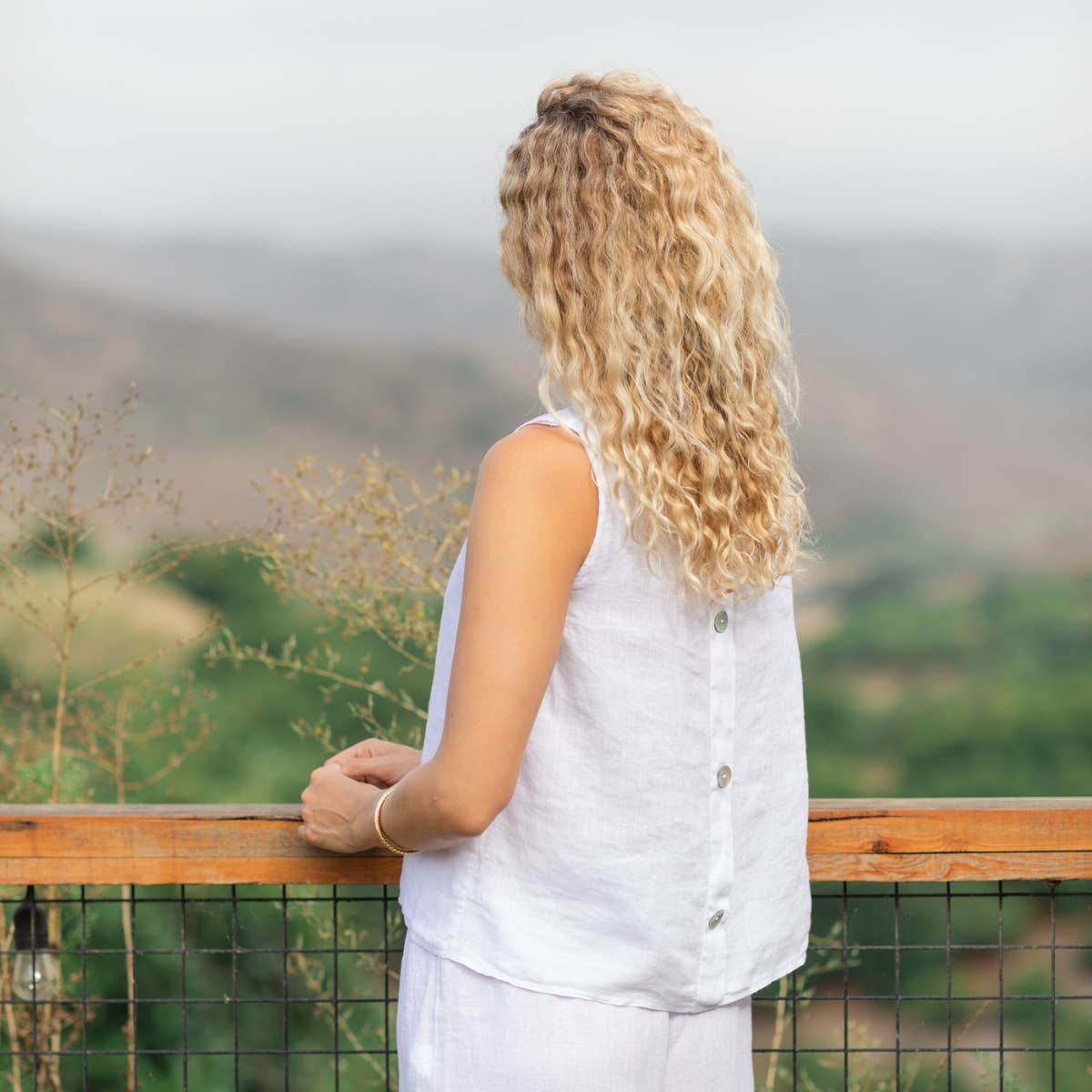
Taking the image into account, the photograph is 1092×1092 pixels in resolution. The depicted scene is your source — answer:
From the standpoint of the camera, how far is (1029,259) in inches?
764

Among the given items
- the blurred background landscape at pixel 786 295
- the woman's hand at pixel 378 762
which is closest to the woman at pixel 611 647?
the woman's hand at pixel 378 762

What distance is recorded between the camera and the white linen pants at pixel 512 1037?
104 cm

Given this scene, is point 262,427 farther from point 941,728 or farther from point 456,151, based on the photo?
point 941,728

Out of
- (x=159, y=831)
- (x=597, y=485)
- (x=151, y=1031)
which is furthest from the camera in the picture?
(x=151, y=1031)

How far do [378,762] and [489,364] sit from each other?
19094 millimetres

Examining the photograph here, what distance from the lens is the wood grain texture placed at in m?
1.37

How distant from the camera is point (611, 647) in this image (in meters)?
1.03

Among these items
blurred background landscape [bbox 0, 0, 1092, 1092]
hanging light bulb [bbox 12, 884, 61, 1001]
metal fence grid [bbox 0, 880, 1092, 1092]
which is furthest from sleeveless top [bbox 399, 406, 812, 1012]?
blurred background landscape [bbox 0, 0, 1092, 1092]

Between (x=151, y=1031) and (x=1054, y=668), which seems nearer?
(x=151, y=1031)

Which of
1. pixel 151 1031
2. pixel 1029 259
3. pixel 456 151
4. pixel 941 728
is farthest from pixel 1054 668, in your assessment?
pixel 151 1031

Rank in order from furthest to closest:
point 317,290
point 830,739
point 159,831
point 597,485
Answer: point 317,290 < point 830,739 < point 159,831 < point 597,485

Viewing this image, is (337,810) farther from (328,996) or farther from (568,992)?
(328,996)

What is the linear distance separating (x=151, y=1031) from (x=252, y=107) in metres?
15.4

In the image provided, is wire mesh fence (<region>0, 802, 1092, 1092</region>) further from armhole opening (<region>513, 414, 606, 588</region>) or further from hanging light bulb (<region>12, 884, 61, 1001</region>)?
armhole opening (<region>513, 414, 606, 588</region>)
